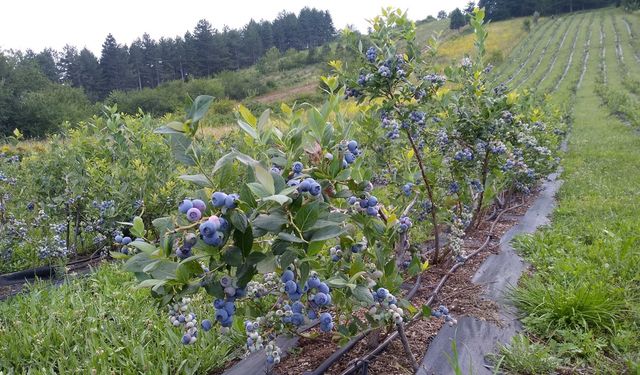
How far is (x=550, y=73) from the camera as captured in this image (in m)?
27.4

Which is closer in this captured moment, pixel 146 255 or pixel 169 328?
pixel 146 255

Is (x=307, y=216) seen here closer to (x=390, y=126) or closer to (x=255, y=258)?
(x=255, y=258)

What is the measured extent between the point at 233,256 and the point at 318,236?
0.20 meters

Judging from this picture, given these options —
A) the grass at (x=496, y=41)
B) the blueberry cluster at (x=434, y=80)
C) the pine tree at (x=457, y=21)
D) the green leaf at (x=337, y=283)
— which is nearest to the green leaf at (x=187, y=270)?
the green leaf at (x=337, y=283)

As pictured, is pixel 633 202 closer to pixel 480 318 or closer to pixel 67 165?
pixel 480 318

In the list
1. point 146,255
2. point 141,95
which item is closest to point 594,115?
point 146,255

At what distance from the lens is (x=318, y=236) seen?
1.01 m

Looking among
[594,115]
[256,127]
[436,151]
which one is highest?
[256,127]

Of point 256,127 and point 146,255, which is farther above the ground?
point 256,127

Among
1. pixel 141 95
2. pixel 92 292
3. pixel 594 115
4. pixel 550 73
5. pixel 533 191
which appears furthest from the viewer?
pixel 141 95

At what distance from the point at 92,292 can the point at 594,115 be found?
1662 cm

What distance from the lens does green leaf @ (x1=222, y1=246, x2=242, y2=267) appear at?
1.00m

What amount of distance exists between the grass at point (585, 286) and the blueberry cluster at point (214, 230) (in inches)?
55.9

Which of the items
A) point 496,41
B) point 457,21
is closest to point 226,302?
point 496,41
